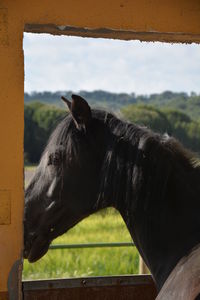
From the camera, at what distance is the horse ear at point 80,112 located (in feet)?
8.14

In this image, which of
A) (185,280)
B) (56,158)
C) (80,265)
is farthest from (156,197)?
(80,265)

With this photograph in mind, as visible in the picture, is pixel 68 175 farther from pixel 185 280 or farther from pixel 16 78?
pixel 185 280

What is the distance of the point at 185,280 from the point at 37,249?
92 centimetres

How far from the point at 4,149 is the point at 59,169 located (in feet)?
1.00

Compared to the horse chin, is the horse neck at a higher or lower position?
higher

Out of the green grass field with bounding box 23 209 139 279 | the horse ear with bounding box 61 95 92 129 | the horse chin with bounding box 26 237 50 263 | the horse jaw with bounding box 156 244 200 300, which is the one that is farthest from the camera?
the green grass field with bounding box 23 209 139 279

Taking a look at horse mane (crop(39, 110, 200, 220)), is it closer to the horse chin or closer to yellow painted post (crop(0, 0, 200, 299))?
yellow painted post (crop(0, 0, 200, 299))

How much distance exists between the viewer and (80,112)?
8.26ft

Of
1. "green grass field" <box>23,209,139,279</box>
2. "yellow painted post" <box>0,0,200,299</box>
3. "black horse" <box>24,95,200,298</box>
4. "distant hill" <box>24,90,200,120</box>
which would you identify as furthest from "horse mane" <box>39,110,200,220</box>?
"distant hill" <box>24,90,200,120</box>

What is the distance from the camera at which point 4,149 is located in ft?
8.52

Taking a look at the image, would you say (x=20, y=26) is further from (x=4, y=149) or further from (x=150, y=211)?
(x=150, y=211)

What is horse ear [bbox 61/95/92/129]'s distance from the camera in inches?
97.7

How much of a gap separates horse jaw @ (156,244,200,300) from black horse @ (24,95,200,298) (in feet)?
0.19

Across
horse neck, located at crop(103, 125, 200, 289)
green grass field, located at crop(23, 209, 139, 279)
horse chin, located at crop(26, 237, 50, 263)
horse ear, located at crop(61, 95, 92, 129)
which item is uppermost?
horse ear, located at crop(61, 95, 92, 129)
